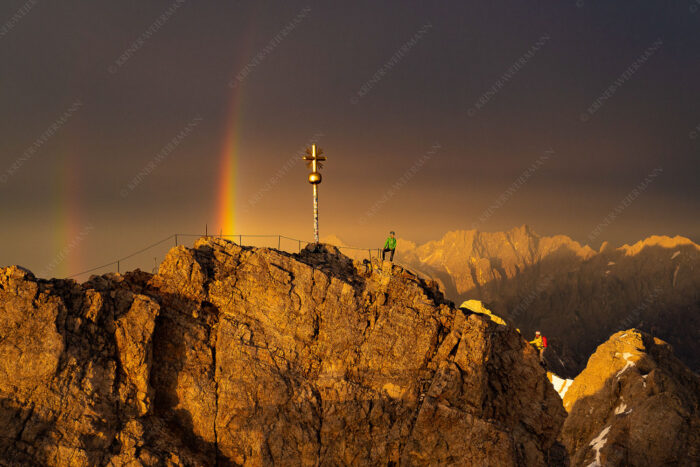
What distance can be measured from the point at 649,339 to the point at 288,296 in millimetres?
60572

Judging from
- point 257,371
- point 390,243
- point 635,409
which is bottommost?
point 635,409

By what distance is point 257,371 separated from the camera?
26.3 meters

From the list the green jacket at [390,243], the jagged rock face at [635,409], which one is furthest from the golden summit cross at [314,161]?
the jagged rock face at [635,409]

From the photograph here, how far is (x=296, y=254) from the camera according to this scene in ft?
105

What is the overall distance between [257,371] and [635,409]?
42.7m

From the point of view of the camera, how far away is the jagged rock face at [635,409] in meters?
45.7

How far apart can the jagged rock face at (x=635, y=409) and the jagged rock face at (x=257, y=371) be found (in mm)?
25160

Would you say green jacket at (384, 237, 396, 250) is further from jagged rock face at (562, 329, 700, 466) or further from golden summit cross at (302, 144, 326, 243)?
jagged rock face at (562, 329, 700, 466)

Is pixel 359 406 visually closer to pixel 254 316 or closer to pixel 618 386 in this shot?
pixel 254 316

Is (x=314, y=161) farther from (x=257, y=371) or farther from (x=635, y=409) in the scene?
(x=635, y=409)

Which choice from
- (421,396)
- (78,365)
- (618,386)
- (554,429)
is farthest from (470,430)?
(618,386)

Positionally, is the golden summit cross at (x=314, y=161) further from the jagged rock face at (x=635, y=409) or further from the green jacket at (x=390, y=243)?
the jagged rock face at (x=635, y=409)

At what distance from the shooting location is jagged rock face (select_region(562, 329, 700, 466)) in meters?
45.7

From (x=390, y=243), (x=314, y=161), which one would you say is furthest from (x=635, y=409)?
(x=314, y=161)
